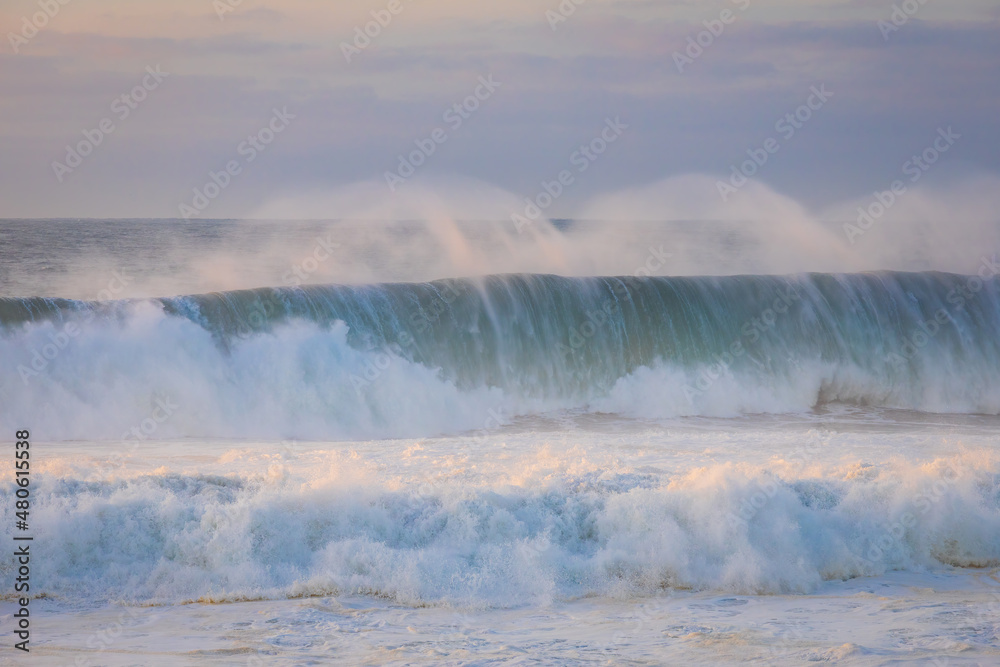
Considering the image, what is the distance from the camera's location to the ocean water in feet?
20.9

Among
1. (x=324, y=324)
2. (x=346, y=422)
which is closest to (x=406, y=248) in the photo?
(x=324, y=324)

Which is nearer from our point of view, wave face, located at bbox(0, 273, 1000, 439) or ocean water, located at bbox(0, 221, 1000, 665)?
ocean water, located at bbox(0, 221, 1000, 665)

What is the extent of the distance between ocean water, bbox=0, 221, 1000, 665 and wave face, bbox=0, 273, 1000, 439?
5 cm

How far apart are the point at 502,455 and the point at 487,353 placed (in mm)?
5313

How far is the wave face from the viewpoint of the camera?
13461 mm

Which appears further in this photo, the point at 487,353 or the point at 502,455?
the point at 487,353

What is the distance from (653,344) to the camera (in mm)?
17094

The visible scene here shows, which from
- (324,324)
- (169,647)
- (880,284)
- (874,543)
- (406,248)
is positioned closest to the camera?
(169,647)

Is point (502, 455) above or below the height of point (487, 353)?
below

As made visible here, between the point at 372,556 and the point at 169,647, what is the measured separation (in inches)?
71.7

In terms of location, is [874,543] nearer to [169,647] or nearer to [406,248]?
[169,647]

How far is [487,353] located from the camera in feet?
53.0

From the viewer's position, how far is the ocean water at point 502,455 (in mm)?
6371

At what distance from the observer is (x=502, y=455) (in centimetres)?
1096
